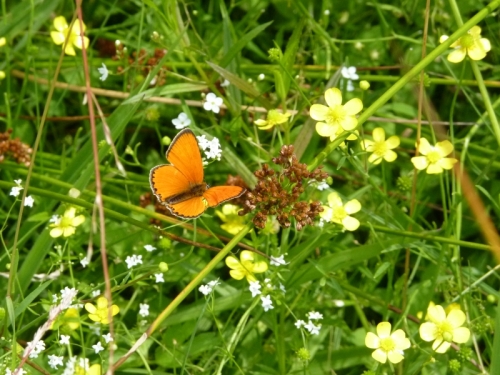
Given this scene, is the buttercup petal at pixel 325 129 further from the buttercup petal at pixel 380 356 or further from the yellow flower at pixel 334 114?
the buttercup petal at pixel 380 356

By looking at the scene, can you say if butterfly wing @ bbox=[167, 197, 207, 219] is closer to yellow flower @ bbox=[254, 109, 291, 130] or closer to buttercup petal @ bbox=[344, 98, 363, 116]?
yellow flower @ bbox=[254, 109, 291, 130]

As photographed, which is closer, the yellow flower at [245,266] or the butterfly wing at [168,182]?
the butterfly wing at [168,182]

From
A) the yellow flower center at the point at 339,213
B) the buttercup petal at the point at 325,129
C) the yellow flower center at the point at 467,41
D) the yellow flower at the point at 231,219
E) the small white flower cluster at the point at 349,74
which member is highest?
the small white flower cluster at the point at 349,74

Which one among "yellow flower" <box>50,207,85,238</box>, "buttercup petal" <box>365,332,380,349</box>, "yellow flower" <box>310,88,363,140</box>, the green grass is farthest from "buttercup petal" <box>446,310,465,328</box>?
"yellow flower" <box>50,207,85,238</box>

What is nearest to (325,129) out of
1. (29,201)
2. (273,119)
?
(273,119)

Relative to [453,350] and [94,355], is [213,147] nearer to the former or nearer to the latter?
[94,355]

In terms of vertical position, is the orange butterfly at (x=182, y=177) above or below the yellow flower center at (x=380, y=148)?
below

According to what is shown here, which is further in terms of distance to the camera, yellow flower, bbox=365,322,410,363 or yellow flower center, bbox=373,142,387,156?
yellow flower center, bbox=373,142,387,156

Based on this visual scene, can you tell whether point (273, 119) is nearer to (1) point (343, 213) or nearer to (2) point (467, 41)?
(1) point (343, 213)

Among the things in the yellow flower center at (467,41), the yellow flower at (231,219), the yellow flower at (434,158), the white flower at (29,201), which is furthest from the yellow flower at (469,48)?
the white flower at (29,201)
